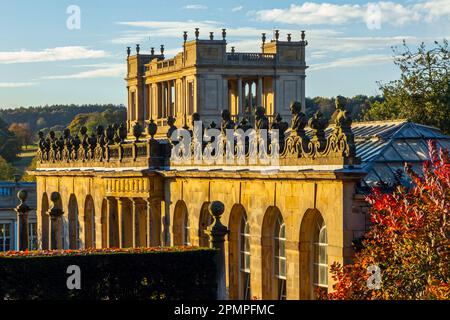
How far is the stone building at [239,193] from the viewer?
104 feet

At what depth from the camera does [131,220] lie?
159ft

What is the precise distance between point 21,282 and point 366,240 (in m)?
8.18

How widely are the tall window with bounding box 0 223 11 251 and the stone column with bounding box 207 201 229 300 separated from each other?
4198cm

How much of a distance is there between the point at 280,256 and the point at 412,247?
10.5 m

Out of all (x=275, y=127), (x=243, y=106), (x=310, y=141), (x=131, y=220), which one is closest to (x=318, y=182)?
(x=310, y=141)

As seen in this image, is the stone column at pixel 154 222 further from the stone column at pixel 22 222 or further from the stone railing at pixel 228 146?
the stone column at pixel 22 222

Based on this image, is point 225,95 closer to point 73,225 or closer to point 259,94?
point 259,94

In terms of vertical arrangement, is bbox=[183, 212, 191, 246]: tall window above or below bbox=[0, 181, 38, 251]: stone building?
above

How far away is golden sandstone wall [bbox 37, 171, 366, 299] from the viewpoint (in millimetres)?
31281

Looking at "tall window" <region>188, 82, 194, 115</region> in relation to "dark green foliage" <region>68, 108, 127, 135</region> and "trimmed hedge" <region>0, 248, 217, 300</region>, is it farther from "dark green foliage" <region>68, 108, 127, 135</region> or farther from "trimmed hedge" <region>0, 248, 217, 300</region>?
"trimmed hedge" <region>0, 248, 217, 300</region>

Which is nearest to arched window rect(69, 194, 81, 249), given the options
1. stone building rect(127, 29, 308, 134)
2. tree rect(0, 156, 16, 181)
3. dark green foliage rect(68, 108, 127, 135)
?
stone building rect(127, 29, 308, 134)

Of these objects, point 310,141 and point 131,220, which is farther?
point 131,220

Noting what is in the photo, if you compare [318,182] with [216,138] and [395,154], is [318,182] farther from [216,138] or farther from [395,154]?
[216,138]

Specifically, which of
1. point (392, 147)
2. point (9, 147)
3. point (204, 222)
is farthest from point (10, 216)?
point (9, 147)
